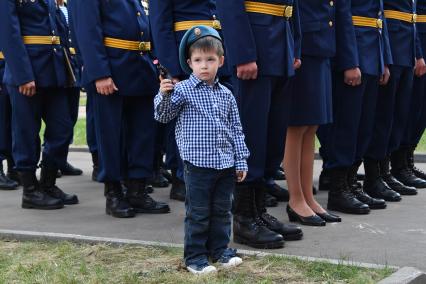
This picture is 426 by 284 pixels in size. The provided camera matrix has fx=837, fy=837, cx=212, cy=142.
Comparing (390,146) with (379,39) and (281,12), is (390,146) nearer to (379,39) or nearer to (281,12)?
(379,39)

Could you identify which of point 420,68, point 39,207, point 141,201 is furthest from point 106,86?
point 420,68

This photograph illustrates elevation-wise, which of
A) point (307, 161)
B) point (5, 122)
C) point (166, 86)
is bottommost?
point (5, 122)

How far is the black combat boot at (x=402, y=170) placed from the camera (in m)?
6.99

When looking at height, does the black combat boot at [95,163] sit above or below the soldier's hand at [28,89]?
below

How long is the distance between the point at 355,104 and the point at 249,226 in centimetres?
159

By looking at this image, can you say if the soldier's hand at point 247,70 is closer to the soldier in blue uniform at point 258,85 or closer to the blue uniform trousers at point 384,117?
the soldier in blue uniform at point 258,85

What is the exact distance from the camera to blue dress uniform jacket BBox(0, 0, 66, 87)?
5.84m

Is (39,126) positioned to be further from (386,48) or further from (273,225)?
(386,48)

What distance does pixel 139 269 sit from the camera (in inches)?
156

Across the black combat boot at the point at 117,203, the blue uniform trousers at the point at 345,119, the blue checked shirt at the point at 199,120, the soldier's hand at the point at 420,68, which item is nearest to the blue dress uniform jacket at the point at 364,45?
the blue uniform trousers at the point at 345,119

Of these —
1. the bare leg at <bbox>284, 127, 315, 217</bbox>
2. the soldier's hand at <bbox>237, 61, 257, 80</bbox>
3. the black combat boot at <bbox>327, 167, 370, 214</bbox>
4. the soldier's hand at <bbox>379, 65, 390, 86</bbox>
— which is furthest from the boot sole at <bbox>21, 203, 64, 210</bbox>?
the soldier's hand at <bbox>379, 65, 390, 86</bbox>

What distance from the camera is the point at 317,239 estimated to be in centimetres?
471

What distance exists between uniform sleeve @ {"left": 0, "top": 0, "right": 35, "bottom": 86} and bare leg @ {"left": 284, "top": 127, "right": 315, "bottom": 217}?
1.92m

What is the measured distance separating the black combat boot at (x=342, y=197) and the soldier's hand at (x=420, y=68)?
4.88ft
